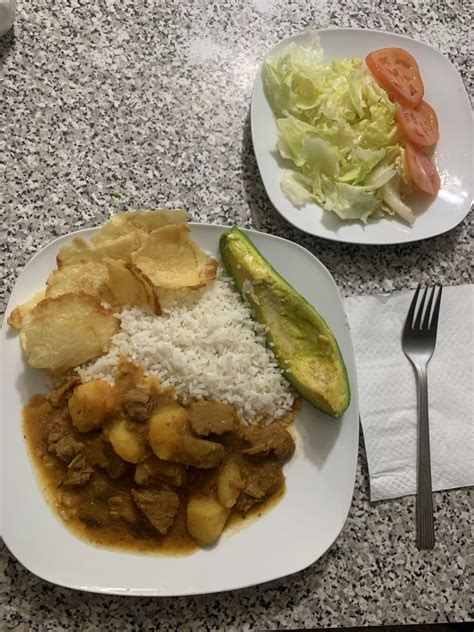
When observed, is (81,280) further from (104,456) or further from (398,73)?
(398,73)

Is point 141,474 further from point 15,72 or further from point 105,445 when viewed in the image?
point 15,72

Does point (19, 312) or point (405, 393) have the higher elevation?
point (19, 312)

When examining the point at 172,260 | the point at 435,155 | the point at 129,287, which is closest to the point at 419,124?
the point at 435,155

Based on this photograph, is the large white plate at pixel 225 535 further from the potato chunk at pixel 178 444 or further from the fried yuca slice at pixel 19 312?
the potato chunk at pixel 178 444

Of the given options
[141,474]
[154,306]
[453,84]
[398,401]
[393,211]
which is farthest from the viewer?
[453,84]

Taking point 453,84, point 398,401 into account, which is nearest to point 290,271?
point 398,401

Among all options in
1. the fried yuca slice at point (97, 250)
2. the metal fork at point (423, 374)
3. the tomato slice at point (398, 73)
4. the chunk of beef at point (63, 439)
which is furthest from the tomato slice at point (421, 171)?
the chunk of beef at point (63, 439)

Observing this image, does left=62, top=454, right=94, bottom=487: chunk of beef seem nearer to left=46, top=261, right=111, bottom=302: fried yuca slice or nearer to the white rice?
the white rice
